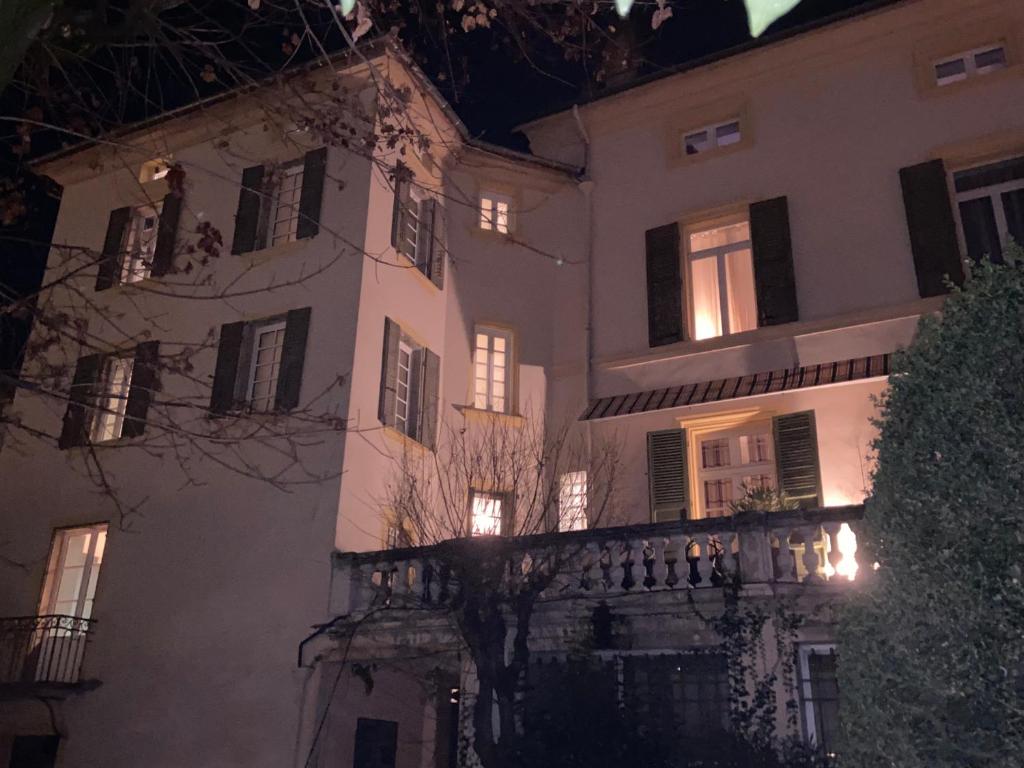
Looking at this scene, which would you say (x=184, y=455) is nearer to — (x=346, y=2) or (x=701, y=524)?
(x=701, y=524)

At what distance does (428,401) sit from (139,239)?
677cm

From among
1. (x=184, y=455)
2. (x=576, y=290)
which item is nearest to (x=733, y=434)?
(x=576, y=290)

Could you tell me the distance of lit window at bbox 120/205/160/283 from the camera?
16.7 m

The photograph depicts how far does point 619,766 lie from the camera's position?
986 cm

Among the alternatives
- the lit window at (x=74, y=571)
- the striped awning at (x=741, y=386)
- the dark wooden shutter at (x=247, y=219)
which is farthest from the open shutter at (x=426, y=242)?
the lit window at (x=74, y=571)

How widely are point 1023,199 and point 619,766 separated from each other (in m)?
10.0

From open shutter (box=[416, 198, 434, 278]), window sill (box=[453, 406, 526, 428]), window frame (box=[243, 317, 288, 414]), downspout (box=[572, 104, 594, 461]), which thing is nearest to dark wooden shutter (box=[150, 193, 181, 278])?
window frame (box=[243, 317, 288, 414])

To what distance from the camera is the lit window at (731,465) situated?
1439cm

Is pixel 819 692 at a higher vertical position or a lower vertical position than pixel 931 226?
lower

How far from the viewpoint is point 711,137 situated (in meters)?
16.4

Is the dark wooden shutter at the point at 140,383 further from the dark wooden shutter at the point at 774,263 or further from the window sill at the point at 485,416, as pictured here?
the dark wooden shutter at the point at 774,263

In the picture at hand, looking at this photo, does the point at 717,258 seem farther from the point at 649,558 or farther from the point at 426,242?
the point at 649,558

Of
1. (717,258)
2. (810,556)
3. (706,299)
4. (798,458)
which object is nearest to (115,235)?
(706,299)

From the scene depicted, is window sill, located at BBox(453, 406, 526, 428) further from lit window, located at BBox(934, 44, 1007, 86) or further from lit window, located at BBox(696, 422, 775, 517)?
lit window, located at BBox(934, 44, 1007, 86)
